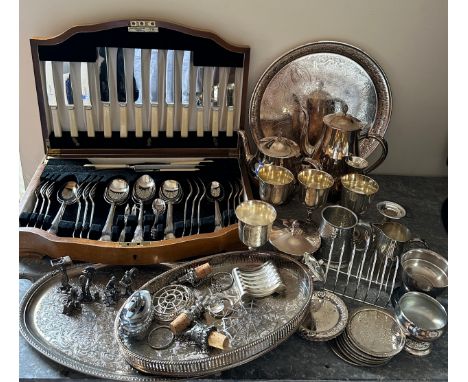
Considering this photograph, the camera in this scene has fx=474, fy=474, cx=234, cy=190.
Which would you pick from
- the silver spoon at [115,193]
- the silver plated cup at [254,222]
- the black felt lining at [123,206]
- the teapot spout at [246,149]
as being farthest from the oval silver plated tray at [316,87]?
the silver spoon at [115,193]

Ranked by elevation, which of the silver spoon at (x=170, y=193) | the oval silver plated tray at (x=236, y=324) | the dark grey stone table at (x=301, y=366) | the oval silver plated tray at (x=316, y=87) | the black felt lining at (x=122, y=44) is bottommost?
the dark grey stone table at (x=301, y=366)

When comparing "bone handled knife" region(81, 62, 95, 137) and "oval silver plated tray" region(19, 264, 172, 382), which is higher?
"bone handled knife" region(81, 62, 95, 137)

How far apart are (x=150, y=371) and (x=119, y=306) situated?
6.7 inches

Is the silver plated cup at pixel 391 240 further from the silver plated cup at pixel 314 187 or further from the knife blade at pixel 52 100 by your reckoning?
the knife blade at pixel 52 100

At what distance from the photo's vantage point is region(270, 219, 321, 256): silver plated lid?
101 centimetres

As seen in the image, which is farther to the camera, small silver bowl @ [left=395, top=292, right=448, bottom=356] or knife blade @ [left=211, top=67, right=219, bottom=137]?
knife blade @ [left=211, top=67, right=219, bottom=137]

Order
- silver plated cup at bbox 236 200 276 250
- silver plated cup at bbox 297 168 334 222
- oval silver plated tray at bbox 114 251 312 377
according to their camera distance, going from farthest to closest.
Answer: silver plated cup at bbox 297 168 334 222 < silver plated cup at bbox 236 200 276 250 < oval silver plated tray at bbox 114 251 312 377

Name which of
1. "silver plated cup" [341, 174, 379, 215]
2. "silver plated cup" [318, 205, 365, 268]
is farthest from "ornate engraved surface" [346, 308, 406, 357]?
"silver plated cup" [341, 174, 379, 215]

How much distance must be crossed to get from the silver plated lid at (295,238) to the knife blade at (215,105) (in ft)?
1.02

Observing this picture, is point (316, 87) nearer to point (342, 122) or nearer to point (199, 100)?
point (342, 122)

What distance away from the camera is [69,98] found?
114cm

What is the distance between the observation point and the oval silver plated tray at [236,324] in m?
0.79

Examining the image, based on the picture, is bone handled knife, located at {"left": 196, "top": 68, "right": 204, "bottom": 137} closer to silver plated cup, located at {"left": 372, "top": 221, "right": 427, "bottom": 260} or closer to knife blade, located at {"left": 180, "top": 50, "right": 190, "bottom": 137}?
knife blade, located at {"left": 180, "top": 50, "right": 190, "bottom": 137}

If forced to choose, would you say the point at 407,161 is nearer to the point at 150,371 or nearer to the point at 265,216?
the point at 265,216
